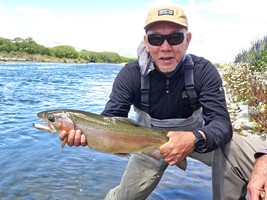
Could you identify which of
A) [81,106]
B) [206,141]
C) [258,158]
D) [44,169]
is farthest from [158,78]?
[81,106]

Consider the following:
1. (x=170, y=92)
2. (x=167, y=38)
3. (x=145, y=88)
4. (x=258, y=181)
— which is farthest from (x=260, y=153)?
(x=167, y=38)

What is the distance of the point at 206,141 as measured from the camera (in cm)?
323

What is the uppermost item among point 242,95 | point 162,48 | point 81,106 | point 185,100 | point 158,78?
point 162,48

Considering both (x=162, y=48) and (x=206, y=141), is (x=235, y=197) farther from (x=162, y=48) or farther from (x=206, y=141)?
(x=162, y=48)

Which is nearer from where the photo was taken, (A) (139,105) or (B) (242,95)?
(A) (139,105)

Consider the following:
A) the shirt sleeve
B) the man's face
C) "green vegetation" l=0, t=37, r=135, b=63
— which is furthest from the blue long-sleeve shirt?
"green vegetation" l=0, t=37, r=135, b=63

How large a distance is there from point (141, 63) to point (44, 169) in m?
3.60

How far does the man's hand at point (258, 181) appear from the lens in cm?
279

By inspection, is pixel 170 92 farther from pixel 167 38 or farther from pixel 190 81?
pixel 167 38

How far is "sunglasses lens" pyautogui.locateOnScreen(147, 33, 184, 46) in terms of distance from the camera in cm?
358

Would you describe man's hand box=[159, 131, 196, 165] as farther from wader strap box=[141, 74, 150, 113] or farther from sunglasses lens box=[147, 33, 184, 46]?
sunglasses lens box=[147, 33, 184, 46]

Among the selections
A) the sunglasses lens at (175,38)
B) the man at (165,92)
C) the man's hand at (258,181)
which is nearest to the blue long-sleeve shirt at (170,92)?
the man at (165,92)

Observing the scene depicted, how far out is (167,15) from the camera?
11.5ft

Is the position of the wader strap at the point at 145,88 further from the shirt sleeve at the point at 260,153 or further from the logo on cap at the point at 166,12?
the shirt sleeve at the point at 260,153
